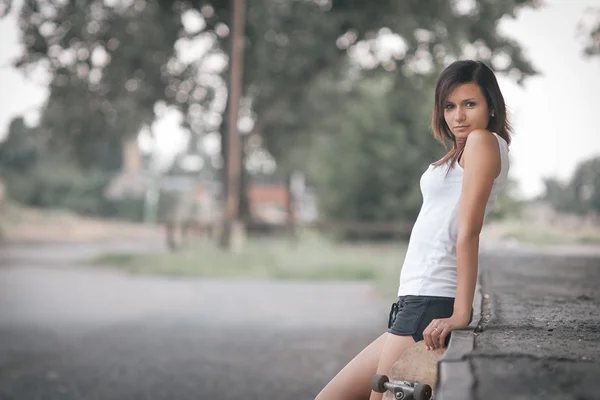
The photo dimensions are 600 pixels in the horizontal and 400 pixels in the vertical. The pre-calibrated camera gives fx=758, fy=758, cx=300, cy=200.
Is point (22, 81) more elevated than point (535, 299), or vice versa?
point (22, 81)

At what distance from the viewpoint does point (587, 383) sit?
1685 mm

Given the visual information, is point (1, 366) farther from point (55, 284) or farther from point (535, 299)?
point (55, 284)

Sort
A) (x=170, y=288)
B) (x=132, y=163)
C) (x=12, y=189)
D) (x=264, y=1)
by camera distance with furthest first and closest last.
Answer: (x=132, y=163)
(x=12, y=189)
(x=264, y=1)
(x=170, y=288)

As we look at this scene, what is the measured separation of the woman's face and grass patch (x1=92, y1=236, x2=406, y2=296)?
9683 mm

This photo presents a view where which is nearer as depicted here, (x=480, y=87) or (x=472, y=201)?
(x=472, y=201)

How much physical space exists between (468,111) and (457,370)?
84 centimetres

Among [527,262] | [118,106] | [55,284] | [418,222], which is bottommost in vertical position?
[55,284]

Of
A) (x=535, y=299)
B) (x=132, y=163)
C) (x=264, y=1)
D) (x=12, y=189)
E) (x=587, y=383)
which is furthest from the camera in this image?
(x=132, y=163)

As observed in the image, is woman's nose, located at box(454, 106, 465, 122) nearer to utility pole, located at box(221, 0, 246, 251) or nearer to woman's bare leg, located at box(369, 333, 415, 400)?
woman's bare leg, located at box(369, 333, 415, 400)

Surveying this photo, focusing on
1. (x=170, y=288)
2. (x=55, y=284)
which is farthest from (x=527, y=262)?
(x=55, y=284)

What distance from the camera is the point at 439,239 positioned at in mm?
2184

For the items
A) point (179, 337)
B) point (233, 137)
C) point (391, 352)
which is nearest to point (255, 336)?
point (179, 337)

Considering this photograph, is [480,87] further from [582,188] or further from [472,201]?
[582,188]

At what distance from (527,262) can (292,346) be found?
7.41 ft
